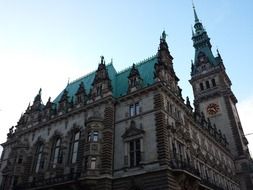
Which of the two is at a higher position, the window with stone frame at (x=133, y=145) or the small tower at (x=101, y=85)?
the small tower at (x=101, y=85)

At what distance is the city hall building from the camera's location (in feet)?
98.8

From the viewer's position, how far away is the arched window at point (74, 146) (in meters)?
35.8

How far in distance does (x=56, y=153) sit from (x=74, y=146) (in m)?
3.65

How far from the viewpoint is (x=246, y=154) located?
58281 millimetres

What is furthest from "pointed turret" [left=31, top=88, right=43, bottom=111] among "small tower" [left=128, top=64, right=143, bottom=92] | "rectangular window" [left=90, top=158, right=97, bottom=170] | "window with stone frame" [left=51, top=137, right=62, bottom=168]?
"rectangular window" [left=90, top=158, right=97, bottom=170]

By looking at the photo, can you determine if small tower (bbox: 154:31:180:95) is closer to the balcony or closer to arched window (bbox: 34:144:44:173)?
the balcony

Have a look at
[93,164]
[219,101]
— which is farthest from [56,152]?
[219,101]

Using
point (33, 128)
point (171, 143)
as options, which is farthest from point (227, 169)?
point (33, 128)

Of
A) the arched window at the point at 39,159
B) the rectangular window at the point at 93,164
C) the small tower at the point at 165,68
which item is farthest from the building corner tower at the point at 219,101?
the arched window at the point at 39,159

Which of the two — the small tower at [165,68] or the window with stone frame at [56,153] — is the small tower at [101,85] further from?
the window with stone frame at [56,153]

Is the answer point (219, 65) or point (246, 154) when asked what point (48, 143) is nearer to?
point (246, 154)

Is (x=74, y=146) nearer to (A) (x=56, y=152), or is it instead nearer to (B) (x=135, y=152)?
(A) (x=56, y=152)

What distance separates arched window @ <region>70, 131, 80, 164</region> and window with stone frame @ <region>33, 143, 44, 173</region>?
19.0ft

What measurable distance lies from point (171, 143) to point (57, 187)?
50.7 ft
